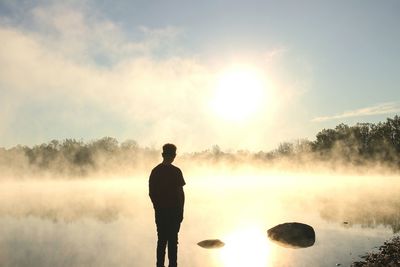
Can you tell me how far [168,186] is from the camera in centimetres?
1097

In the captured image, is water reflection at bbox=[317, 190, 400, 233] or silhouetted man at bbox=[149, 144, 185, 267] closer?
silhouetted man at bbox=[149, 144, 185, 267]

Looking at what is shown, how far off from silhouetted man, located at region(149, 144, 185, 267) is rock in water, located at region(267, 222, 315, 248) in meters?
8.67

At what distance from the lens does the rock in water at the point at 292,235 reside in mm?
18703

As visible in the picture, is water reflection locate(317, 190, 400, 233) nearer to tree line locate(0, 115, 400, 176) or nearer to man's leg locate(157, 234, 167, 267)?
man's leg locate(157, 234, 167, 267)

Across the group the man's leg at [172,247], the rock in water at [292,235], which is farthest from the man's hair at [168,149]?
the rock in water at [292,235]

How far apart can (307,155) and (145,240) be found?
511ft

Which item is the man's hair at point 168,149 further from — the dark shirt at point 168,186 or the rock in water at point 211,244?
the rock in water at point 211,244

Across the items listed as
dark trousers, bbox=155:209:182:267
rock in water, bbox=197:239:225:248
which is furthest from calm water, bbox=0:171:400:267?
dark trousers, bbox=155:209:182:267

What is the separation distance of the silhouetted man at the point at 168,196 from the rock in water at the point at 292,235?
8.67 meters

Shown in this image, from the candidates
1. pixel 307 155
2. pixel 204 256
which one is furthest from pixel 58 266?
pixel 307 155

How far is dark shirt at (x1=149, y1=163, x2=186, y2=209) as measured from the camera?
11.0 metres

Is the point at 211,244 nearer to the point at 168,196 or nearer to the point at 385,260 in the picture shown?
the point at 385,260

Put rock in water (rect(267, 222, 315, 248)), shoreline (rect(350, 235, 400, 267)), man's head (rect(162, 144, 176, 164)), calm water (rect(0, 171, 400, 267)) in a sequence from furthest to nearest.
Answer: rock in water (rect(267, 222, 315, 248)), calm water (rect(0, 171, 400, 267)), shoreline (rect(350, 235, 400, 267)), man's head (rect(162, 144, 176, 164))

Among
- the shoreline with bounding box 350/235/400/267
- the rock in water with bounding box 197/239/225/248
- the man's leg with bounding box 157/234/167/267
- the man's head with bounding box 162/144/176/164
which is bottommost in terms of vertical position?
the shoreline with bounding box 350/235/400/267
